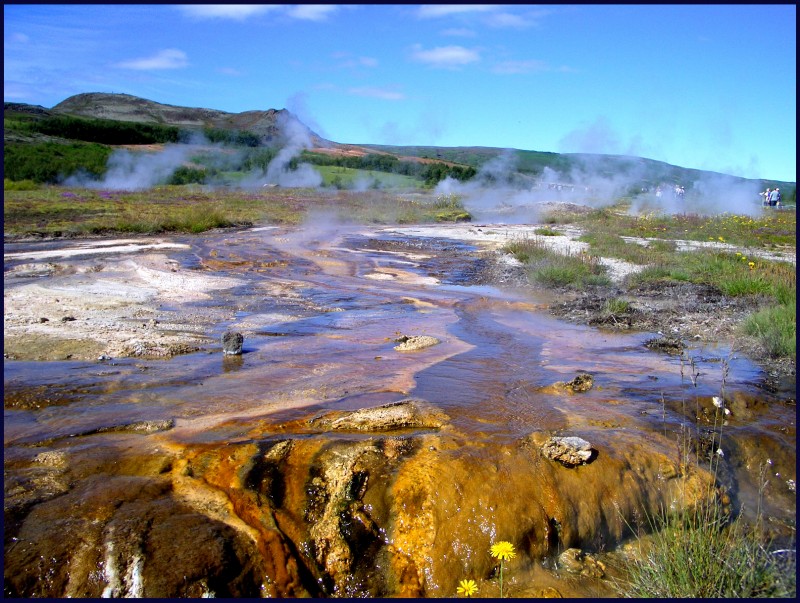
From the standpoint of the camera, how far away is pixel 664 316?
24.3ft

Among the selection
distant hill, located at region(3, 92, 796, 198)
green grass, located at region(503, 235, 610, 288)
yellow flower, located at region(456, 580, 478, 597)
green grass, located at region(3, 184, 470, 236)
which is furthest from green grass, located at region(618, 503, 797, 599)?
distant hill, located at region(3, 92, 796, 198)

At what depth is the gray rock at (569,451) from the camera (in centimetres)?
334

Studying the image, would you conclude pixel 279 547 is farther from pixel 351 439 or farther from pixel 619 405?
pixel 619 405

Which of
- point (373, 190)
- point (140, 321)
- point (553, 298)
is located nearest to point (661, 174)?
point (373, 190)

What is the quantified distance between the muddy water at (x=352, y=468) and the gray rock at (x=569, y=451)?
0.15ft

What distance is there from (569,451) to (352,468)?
1184 mm

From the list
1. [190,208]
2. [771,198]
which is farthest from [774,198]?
[190,208]

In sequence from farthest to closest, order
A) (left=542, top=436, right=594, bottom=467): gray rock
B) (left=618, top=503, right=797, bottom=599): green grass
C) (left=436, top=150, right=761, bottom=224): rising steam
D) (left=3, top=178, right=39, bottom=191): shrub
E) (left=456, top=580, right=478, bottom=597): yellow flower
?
(left=436, top=150, right=761, bottom=224): rising steam < (left=3, top=178, right=39, bottom=191): shrub < (left=542, top=436, right=594, bottom=467): gray rock < (left=618, top=503, right=797, bottom=599): green grass < (left=456, top=580, right=478, bottom=597): yellow flower

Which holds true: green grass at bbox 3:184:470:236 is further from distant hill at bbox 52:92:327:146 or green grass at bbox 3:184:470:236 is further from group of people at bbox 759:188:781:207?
distant hill at bbox 52:92:327:146

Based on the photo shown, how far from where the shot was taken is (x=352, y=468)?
3.23 m

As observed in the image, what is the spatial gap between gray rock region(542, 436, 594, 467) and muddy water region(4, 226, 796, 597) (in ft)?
0.15

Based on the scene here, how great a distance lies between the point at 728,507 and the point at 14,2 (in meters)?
4.28

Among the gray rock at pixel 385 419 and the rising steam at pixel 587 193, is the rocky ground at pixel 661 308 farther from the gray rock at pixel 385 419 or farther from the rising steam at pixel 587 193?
the rising steam at pixel 587 193

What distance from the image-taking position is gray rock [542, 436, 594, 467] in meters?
3.34
